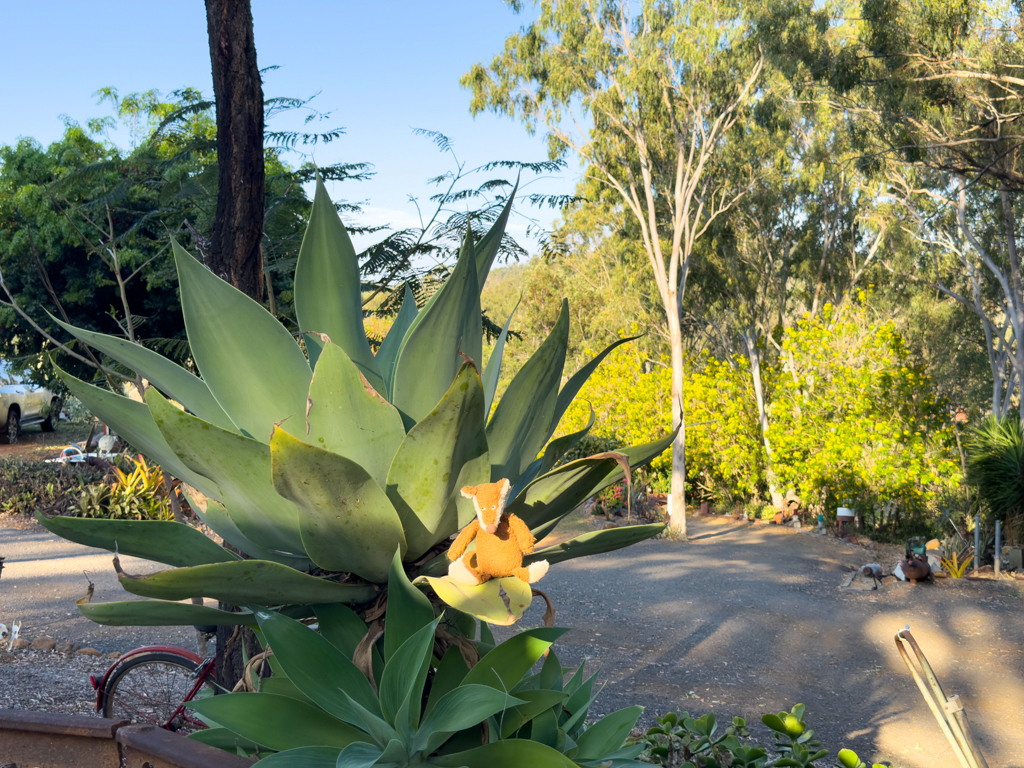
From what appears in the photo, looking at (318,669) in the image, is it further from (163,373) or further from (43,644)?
(43,644)

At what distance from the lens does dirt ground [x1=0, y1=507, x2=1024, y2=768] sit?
4.73 metres

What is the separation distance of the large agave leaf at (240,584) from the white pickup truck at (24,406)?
20191mm

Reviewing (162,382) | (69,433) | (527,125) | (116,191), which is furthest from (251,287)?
(69,433)

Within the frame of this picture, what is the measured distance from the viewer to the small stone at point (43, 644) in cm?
533

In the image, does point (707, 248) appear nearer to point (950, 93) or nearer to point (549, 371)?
point (950, 93)

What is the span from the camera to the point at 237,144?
6.63 ft

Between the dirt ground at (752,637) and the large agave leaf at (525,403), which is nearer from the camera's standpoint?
the large agave leaf at (525,403)

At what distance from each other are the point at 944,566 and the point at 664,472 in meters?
7.37

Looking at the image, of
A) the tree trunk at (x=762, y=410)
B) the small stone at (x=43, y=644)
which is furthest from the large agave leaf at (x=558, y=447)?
the tree trunk at (x=762, y=410)

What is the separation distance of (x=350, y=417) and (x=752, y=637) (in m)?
6.81

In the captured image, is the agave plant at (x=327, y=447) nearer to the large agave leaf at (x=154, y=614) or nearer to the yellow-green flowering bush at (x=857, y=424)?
the large agave leaf at (x=154, y=614)

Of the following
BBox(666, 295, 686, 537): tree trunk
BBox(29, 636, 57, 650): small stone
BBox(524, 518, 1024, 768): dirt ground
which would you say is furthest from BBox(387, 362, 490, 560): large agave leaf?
BBox(666, 295, 686, 537): tree trunk

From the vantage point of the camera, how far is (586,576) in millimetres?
9047

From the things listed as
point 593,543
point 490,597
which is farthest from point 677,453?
point 490,597
